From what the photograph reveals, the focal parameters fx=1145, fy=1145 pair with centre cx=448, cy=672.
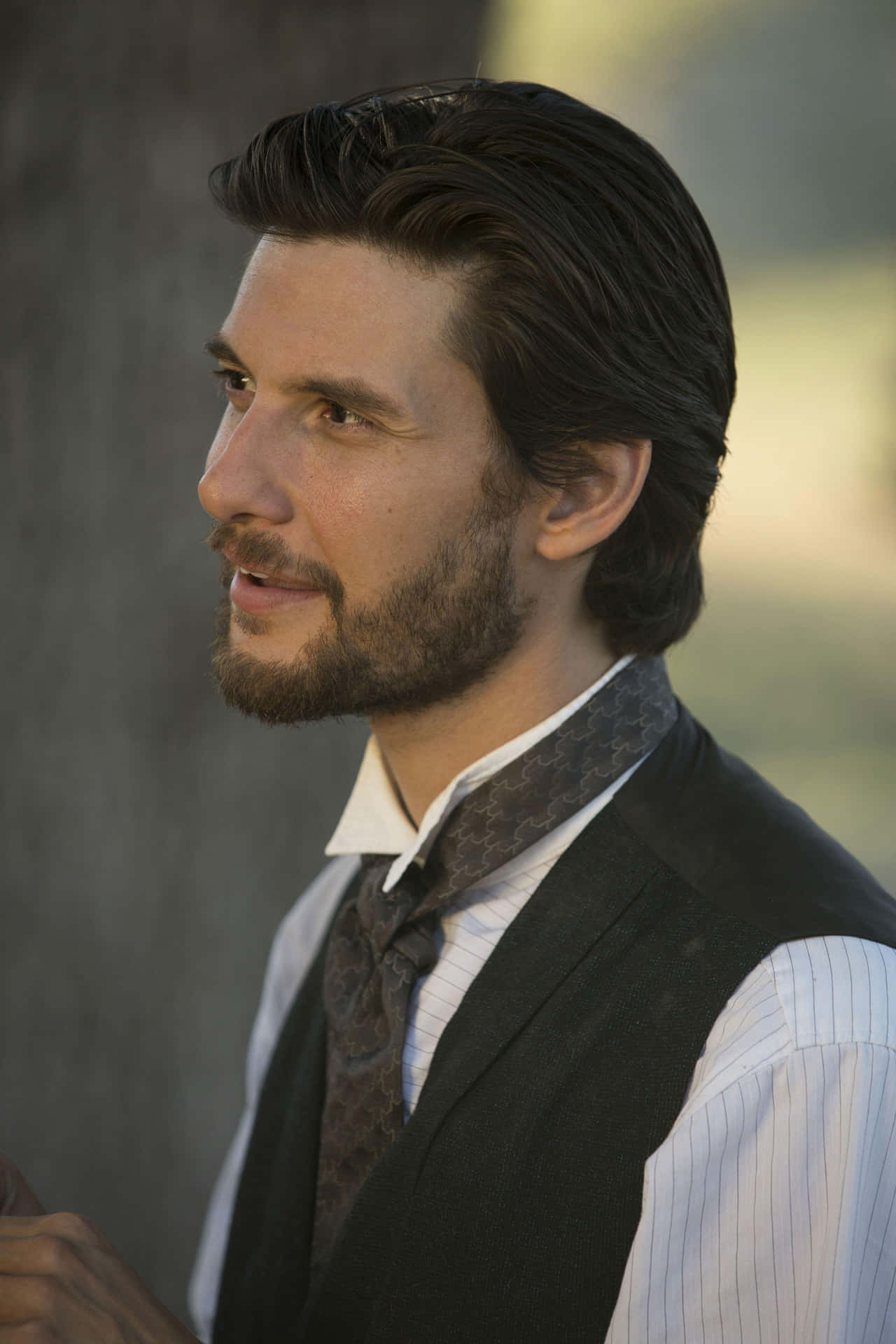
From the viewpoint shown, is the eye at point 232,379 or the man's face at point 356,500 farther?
the eye at point 232,379

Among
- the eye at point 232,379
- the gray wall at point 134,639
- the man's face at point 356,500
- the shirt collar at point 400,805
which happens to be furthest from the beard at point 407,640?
the gray wall at point 134,639

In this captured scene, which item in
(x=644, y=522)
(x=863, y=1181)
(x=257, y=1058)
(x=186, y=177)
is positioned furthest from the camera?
(x=186, y=177)

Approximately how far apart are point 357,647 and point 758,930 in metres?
0.54

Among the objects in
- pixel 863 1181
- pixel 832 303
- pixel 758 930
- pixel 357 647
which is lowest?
pixel 863 1181

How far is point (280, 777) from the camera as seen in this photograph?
8.23ft

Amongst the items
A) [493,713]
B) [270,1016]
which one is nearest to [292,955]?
[270,1016]

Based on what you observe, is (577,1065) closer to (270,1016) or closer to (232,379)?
(270,1016)

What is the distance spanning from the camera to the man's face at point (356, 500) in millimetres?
1280

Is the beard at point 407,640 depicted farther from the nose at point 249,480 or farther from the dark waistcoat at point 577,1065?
the dark waistcoat at point 577,1065

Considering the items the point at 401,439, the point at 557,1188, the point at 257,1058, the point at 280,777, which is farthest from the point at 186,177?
the point at 557,1188

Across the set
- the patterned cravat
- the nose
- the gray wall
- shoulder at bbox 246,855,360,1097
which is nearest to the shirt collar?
the patterned cravat

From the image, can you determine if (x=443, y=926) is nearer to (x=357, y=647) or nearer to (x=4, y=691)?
(x=357, y=647)

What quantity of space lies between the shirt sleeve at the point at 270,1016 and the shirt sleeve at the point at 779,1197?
0.78 m

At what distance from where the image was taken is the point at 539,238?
4.17 feet
